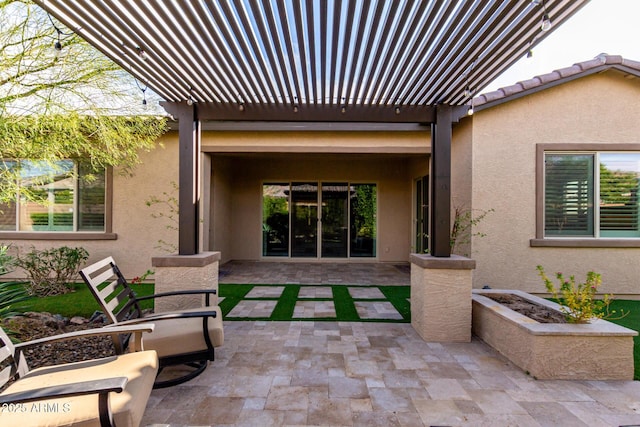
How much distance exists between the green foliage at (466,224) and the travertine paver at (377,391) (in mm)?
2362

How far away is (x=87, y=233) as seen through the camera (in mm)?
6043

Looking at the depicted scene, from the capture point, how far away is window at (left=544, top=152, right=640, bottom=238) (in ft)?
17.2

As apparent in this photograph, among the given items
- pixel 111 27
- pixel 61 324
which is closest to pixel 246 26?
pixel 111 27

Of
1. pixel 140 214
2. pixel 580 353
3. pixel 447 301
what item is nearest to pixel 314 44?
pixel 447 301

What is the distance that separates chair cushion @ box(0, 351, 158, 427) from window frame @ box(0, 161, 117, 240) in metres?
4.88

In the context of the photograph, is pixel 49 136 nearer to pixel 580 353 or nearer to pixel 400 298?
pixel 400 298

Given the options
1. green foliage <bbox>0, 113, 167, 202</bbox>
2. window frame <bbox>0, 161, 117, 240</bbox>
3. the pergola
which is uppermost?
the pergola

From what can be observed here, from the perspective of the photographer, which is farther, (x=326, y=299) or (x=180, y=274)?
(x=326, y=299)

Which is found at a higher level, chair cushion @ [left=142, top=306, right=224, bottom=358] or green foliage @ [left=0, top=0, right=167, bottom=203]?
green foliage @ [left=0, top=0, right=167, bottom=203]

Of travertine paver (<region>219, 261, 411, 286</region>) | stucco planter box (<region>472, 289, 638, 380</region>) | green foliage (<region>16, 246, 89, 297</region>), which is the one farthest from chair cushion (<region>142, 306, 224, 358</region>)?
green foliage (<region>16, 246, 89, 297</region>)

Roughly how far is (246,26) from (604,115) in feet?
20.3

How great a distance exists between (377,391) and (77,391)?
1985mm

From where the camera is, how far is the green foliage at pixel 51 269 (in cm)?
516

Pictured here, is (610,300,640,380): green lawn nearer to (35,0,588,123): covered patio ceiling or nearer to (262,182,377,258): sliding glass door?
(35,0,588,123): covered patio ceiling
